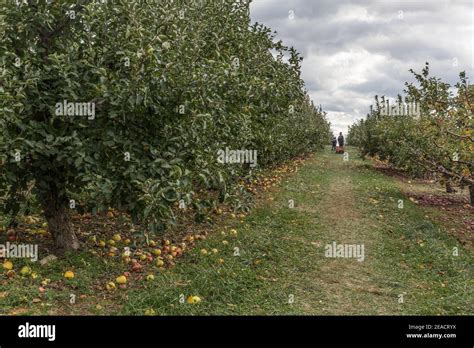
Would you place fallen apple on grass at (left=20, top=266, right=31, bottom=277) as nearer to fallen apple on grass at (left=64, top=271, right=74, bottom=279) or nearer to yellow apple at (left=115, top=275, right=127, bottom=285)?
fallen apple on grass at (left=64, top=271, right=74, bottom=279)

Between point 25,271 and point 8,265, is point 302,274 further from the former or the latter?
point 8,265

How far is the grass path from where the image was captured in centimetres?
610

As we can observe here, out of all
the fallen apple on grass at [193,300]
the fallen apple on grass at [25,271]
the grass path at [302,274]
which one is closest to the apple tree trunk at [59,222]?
the grass path at [302,274]

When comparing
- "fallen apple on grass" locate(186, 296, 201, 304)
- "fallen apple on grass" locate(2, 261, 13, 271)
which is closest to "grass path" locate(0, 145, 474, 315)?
"fallen apple on grass" locate(186, 296, 201, 304)

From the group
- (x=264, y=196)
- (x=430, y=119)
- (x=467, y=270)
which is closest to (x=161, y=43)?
(x=467, y=270)

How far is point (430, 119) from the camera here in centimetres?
1361

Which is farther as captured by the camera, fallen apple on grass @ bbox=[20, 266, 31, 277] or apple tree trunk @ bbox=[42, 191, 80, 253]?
apple tree trunk @ bbox=[42, 191, 80, 253]

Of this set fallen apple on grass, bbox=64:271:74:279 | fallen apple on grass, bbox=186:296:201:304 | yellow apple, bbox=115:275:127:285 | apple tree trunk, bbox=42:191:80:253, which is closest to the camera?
fallen apple on grass, bbox=186:296:201:304

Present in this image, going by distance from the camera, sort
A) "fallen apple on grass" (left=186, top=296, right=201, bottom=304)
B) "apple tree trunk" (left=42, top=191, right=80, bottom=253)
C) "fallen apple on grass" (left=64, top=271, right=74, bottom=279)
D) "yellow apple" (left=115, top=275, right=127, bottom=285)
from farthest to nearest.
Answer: "apple tree trunk" (left=42, top=191, right=80, bottom=253) → "yellow apple" (left=115, top=275, right=127, bottom=285) → "fallen apple on grass" (left=64, top=271, right=74, bottom=279) → "fallen apple on grass" (left=186, top=296, right=201, bottom=304)

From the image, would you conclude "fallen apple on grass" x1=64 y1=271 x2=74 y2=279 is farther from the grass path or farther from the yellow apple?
the yellow apple

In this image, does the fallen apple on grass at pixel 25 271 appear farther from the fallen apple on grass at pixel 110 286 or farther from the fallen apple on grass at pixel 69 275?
the fallen apple on grass at pixel 110 286

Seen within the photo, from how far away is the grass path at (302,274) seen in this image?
20.0ft

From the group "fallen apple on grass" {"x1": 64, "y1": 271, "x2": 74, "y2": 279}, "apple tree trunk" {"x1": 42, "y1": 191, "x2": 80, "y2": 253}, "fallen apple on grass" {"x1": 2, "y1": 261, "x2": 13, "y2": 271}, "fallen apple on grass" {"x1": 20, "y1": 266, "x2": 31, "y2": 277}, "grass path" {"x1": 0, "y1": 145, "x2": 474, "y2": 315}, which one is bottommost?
"grass path" {"x1": 0, "y1": 145, "x2": 474, "y2": 315}

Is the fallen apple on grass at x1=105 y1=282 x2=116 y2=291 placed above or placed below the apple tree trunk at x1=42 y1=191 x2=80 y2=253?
below
